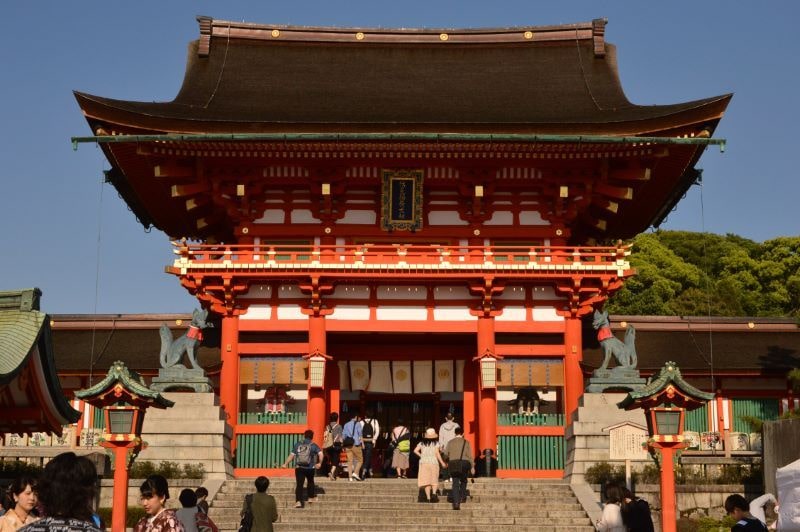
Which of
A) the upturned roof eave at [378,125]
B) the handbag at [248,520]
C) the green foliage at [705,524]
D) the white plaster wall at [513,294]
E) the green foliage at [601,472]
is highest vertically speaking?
the upturned roof eave at [378,125]

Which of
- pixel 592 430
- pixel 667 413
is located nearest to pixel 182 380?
pixel 592 430

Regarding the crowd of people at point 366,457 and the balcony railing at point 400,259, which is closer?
the crowd of people at point 366,457

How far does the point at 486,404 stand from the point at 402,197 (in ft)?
19.7

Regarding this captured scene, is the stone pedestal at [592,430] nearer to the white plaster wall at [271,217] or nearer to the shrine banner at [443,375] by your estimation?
the shrine banner at [443,375]

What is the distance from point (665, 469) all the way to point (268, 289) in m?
13.1

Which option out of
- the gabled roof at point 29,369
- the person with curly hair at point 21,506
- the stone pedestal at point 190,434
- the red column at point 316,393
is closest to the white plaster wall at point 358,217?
the red column at point 316,393

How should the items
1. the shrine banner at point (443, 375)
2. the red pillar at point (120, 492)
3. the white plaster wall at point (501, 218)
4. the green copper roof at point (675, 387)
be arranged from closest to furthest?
the red pillar at point (120, 492) < the green copper roof at point (675, 387) < the white plaster wall at point (501, 218) < the shrine banner at point (443, 375)

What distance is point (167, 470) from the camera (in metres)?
23.8

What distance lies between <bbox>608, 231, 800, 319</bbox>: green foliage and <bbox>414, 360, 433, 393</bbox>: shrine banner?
3115cm

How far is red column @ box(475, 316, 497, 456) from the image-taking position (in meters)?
28.0

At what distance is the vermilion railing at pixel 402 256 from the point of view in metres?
28.6

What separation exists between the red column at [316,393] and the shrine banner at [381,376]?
275 cm

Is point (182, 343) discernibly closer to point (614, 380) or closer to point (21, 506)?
point (614, 380)

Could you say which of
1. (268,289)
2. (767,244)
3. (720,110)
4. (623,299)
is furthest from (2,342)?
(767,244)
